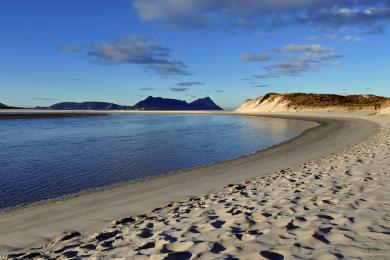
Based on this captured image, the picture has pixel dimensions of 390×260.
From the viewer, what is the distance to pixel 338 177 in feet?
44.2

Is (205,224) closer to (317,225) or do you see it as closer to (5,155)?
(317,225)

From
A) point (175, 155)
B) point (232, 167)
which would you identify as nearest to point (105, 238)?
point (232, 167)

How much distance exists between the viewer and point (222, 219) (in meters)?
8.70

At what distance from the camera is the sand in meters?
6.64

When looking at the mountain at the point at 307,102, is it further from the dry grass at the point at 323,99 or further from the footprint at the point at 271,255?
the footprint at the point at 271,255

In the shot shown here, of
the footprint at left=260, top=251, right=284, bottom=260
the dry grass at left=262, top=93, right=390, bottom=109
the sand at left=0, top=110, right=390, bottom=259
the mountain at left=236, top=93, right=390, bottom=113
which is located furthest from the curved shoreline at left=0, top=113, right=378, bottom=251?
the dry grass at left=262, top=93, right=390, bottom=109

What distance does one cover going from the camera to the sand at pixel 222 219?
6.64m

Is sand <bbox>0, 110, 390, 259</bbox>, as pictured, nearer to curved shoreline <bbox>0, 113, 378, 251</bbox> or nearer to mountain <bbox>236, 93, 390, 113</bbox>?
A: curved shoreline <bbox>0, 113, 378, 251</bbox>

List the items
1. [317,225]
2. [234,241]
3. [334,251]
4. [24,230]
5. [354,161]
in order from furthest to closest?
1. [354,161]
2. [24,230]
3. [317,225]
4. [234,241]
5. [334,251]

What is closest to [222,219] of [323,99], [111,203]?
[111,203]

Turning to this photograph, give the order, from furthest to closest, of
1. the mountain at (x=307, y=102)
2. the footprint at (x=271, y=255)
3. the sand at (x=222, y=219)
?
the mountain at (x=307, y=102) → the sand at (x=222, y=219) → the footprint at (x=271, y=255)

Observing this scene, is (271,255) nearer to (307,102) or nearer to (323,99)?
(307,102)

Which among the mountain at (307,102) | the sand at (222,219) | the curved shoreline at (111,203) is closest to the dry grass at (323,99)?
the mountain at (307,102)

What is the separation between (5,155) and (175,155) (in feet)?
37.5
